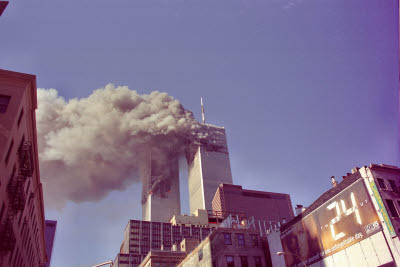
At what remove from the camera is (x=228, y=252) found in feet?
189

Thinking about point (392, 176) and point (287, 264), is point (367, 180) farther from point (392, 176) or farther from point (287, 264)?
point (287, 264)

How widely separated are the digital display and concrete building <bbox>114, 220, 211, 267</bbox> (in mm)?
129102

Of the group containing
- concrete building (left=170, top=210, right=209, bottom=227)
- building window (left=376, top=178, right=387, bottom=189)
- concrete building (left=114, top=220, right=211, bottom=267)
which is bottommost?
building window (left=376, top=178, right=387, bottom=189)

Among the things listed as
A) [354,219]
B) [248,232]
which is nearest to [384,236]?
[354,219]

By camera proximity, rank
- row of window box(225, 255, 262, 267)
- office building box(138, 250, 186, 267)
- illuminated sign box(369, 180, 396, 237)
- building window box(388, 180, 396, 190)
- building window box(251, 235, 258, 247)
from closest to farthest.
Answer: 1. illuminated sign box(369, 180, 396, 237)
2. building window box(388, 180, 396, 190)
3. row of window box(225, 255, 262, 267)
4. building window box(251, 235, 258, 247)
5. office building box(138, 250, 186, 267)

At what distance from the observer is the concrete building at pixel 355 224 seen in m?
38.3

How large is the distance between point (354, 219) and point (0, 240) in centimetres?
3873

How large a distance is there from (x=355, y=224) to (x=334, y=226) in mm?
3693

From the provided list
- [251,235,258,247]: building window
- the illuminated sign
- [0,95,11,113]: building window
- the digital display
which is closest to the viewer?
[0,95,11,113]: building window

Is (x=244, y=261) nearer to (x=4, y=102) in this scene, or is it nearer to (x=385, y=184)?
(x=385, y=184)

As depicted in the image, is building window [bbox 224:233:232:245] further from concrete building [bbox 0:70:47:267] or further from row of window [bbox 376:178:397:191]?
concrete building [bbox 0:70:47:267]

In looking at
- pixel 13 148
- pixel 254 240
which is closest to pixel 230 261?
pixel 254 240

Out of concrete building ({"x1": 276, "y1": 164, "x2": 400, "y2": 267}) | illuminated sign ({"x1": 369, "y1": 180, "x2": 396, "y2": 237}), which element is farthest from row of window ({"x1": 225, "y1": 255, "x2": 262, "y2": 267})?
illuminated sign ({"x1": 369, "y1": 180, "x2": 396, "y2": 237})

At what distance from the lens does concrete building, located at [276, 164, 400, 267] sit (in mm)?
38328
